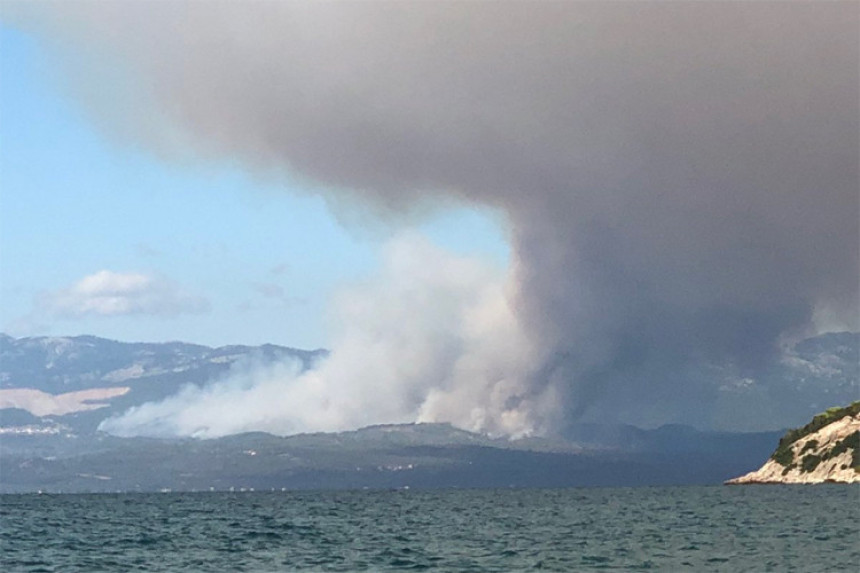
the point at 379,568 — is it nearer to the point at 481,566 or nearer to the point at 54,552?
the point at 481,566

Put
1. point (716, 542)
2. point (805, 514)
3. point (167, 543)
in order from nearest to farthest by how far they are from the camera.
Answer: point (716, 542), point (167, 543), point (805, 514)

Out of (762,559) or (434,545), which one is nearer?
(762,559)

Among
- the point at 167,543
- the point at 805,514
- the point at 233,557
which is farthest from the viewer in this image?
the point at 805,514

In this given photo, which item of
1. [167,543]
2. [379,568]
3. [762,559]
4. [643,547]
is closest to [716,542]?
[643,547]

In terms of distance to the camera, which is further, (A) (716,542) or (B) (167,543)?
(B) (167,543)

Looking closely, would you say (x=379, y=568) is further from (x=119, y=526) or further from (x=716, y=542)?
(x=119, y=526)

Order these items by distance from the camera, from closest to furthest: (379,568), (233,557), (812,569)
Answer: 1. (812,569)
2. (379,568)
3. (233,557)

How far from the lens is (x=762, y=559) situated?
331 ft

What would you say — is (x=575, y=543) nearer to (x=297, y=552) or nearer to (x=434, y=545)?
(x=434, y=545)

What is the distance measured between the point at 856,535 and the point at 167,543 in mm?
76712

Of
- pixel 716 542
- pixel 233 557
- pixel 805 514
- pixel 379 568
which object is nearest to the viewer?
pixel 379 568

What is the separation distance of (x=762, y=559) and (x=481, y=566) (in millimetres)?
24245

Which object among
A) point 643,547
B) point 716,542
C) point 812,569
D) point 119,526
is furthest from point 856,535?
point 119,526

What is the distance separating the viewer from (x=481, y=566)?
98.6 meters
